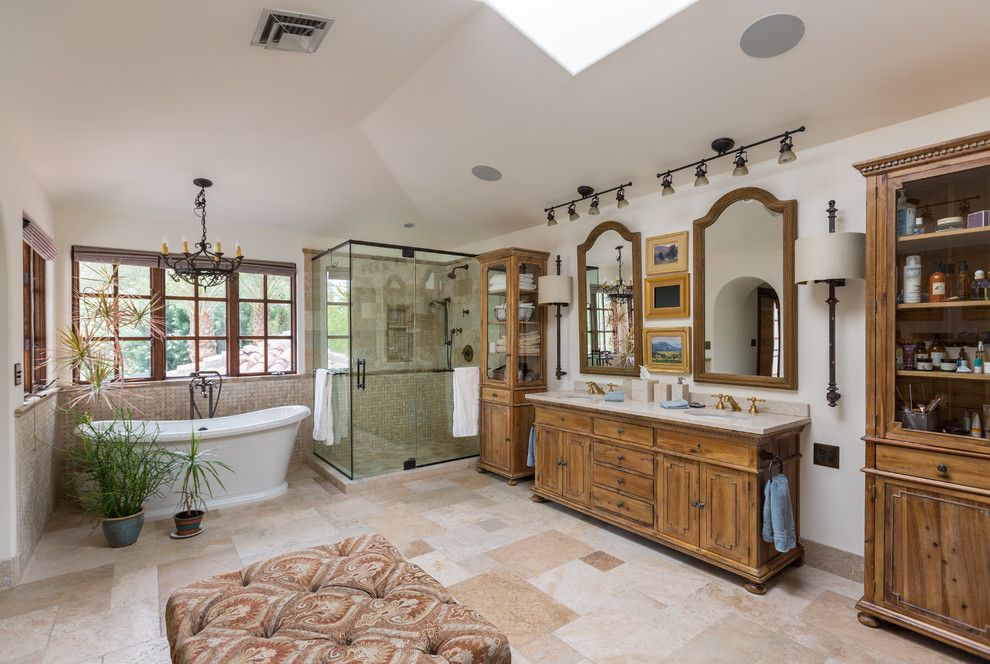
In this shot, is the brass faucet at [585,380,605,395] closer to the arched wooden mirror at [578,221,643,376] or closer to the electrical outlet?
the arched wooden mirror at [578,221,643,376]

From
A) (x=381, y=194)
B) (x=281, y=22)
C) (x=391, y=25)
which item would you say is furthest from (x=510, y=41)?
(x=381, y=194)

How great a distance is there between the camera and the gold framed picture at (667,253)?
3521 millimetres

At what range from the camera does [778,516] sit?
2510mm

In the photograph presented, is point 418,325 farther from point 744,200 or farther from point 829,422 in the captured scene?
point 829,422

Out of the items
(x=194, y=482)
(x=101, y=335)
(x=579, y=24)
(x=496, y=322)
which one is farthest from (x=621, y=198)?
(x=101, y=335)

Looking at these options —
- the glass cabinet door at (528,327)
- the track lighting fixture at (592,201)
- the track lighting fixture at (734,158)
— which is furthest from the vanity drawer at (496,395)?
the track lighting fixture at (734,158)

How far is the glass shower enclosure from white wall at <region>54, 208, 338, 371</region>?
274 mm

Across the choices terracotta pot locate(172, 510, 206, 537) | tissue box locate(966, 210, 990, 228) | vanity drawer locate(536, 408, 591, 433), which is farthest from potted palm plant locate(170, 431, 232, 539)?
tissue box locate(966, 210, 990, 228)

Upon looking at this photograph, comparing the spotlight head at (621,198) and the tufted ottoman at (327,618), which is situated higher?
the spotlight head at (621,198)

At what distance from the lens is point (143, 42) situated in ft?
7.58

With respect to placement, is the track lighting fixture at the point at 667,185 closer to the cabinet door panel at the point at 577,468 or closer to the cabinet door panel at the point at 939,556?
the cabinet door panel at the point at 577,468

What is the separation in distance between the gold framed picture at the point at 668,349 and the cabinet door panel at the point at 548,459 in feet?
2.96

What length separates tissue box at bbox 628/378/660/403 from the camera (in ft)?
11.7

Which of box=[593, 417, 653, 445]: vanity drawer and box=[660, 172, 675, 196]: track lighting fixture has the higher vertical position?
box=[660, 172, 675, 196]: track lighting fixture
